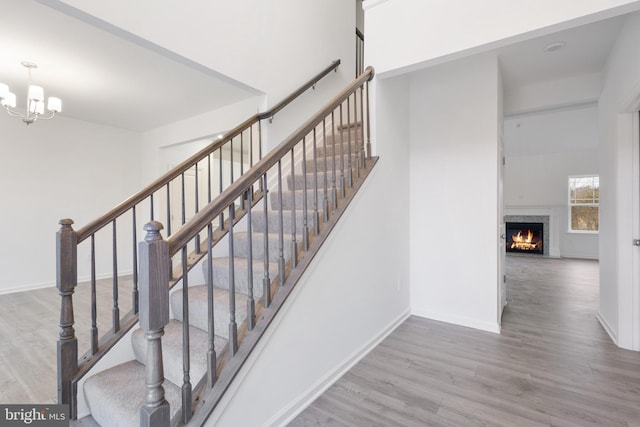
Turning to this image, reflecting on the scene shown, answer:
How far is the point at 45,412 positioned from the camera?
5.74ft

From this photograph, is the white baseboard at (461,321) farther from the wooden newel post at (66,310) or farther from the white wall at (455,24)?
the wooden newel post at (66,310)

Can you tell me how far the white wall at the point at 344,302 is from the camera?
63.8 inches

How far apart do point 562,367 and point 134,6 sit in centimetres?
398

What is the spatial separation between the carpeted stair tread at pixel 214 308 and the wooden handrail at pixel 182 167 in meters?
0.65

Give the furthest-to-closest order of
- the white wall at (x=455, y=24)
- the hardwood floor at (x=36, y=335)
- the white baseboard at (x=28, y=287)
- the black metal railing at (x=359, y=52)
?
the black metal railing at (x=359, y=52) < the white baseboard at (x=28, y=287) < the hardwood floor at (x=36, y=335) < the white wall at (x=455, y=24)

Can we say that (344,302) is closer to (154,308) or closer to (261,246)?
(261,246)

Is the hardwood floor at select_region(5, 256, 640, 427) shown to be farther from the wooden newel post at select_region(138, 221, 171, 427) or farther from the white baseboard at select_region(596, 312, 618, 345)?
the wooden newel post at select_region(138, 221, 171, 427)

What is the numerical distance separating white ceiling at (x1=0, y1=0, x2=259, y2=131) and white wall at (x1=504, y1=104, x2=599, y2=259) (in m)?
5.83

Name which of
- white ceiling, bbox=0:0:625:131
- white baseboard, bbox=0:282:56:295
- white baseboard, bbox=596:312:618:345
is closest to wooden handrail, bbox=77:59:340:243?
white ceiling, bbox=0:0:625:131

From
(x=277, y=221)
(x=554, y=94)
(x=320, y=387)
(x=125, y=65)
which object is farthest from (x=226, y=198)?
(x=554, y=94)

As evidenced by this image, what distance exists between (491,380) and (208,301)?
203 centimetres

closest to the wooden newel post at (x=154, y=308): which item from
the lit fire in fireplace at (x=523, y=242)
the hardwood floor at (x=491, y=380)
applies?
the hardwood floor at (x=491, y=380)

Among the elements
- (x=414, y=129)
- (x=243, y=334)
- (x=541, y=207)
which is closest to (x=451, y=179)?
(x=414, y=129)

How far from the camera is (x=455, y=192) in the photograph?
3248mm
